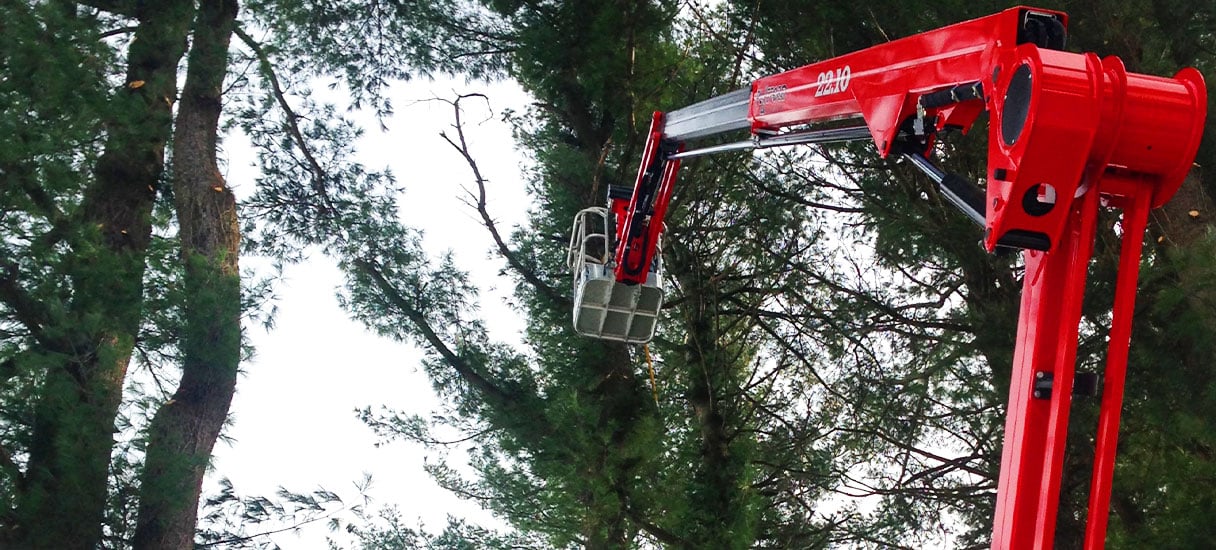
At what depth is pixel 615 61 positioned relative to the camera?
7688 millimetres

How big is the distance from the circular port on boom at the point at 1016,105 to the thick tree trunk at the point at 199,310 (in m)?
4.64

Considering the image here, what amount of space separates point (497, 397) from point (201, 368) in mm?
2036

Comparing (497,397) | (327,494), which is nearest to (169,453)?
(327,494)

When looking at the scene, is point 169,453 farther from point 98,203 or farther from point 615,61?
point 615,61

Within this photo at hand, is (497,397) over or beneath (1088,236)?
over

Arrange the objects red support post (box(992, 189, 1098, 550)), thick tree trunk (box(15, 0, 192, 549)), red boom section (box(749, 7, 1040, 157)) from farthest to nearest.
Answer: thick tree trunk (box(15, 0, 192, 549))
red boom section (box(749, 7, 1040, 157))
red support post (box(992, 189, 1098, 550))

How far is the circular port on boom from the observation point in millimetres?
2859

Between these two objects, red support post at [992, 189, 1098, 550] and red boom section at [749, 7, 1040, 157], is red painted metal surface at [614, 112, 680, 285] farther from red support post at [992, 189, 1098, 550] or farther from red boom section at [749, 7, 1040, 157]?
red support post at [992, 189, 1098, 550]

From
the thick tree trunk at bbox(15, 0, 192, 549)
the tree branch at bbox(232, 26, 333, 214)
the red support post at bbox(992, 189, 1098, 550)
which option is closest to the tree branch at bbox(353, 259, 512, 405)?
the tree branch at bbox(232, 26, 333, 214)

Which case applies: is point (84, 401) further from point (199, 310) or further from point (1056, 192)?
point (1056, 192)

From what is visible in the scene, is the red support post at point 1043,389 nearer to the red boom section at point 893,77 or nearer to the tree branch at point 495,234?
the red boom section at point 893,77

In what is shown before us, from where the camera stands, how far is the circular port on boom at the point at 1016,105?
9.38ft

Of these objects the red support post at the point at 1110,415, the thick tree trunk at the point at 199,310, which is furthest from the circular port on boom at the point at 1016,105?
the thick tree trunk at the point at 199,310

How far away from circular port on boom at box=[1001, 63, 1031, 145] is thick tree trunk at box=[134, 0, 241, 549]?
464 centimetres
